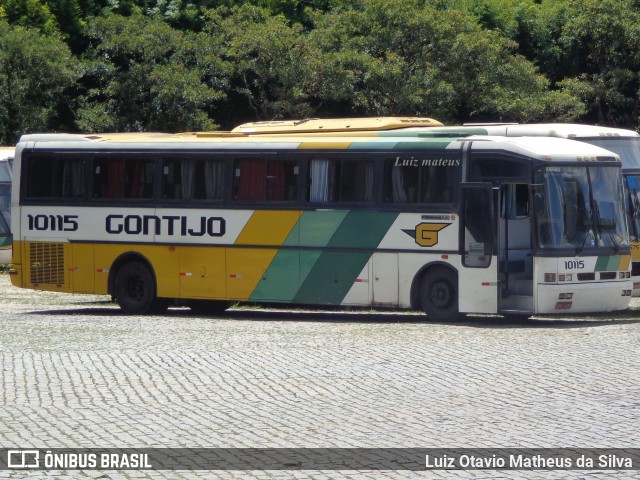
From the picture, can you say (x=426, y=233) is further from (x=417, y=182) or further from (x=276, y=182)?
(x=276, y=182)

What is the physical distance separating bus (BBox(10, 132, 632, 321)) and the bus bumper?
2 centimetres

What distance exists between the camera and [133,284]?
21812 millimetres

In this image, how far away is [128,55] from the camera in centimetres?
3878

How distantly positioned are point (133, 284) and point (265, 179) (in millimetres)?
3347

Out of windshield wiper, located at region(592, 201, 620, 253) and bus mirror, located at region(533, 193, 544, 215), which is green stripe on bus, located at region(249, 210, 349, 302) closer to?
bus mirror, located at region(533, 193, 544, 215)

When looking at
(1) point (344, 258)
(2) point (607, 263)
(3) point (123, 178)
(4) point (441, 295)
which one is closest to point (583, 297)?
(2) point (607, 263)

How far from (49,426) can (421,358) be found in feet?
18.1

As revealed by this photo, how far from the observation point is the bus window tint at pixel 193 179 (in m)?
20.9

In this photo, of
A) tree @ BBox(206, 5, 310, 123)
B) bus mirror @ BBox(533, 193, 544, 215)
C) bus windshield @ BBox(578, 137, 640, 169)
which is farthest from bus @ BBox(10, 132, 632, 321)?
tree @ BBox(206, 5, 310, 123)

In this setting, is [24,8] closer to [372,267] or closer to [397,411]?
[372,267]

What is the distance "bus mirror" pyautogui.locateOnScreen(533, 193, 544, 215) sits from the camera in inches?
727

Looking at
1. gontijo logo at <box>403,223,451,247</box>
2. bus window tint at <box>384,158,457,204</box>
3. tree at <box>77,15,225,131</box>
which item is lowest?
gontijo logo at <box>403,223,451,247</box>

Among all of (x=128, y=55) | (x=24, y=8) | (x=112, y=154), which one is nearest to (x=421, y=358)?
(x=112, y=154)

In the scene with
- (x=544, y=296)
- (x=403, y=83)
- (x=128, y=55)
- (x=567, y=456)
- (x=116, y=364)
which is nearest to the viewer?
(x=567, y=456)
